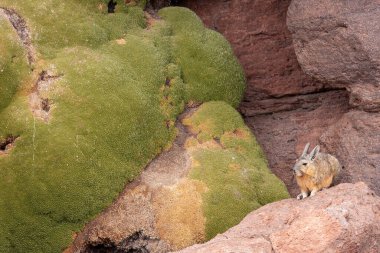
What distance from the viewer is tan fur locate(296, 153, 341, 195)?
334 inches

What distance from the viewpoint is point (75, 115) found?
9.35 metres

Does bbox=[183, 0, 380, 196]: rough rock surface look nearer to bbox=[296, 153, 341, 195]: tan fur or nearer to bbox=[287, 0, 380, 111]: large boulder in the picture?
bbox=[287, 0, 380, 111]: large boulder

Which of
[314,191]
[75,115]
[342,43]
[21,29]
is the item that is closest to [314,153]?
[314,191]

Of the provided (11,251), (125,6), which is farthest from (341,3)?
(11,251)

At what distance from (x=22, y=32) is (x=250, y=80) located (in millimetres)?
4878

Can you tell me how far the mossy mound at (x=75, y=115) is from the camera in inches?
359

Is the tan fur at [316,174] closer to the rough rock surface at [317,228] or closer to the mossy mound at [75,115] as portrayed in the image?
the rough rock surface at [317,228]

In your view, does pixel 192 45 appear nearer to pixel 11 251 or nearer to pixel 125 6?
pixel 125 6

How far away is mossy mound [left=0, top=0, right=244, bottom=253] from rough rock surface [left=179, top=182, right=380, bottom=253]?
2.54 m

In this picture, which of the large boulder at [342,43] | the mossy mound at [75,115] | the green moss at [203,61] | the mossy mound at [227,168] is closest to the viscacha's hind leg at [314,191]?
the mossy mound at [227,168]

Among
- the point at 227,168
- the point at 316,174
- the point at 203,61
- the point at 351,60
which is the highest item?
the point at 351,60

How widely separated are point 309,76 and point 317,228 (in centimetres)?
573

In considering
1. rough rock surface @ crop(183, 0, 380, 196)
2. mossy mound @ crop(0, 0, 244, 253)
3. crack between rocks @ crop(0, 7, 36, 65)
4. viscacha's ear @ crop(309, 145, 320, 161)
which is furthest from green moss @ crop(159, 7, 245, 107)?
viscacha's ear @ crop(309, 145, 320, 161)

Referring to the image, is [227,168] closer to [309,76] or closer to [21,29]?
[309,76]
